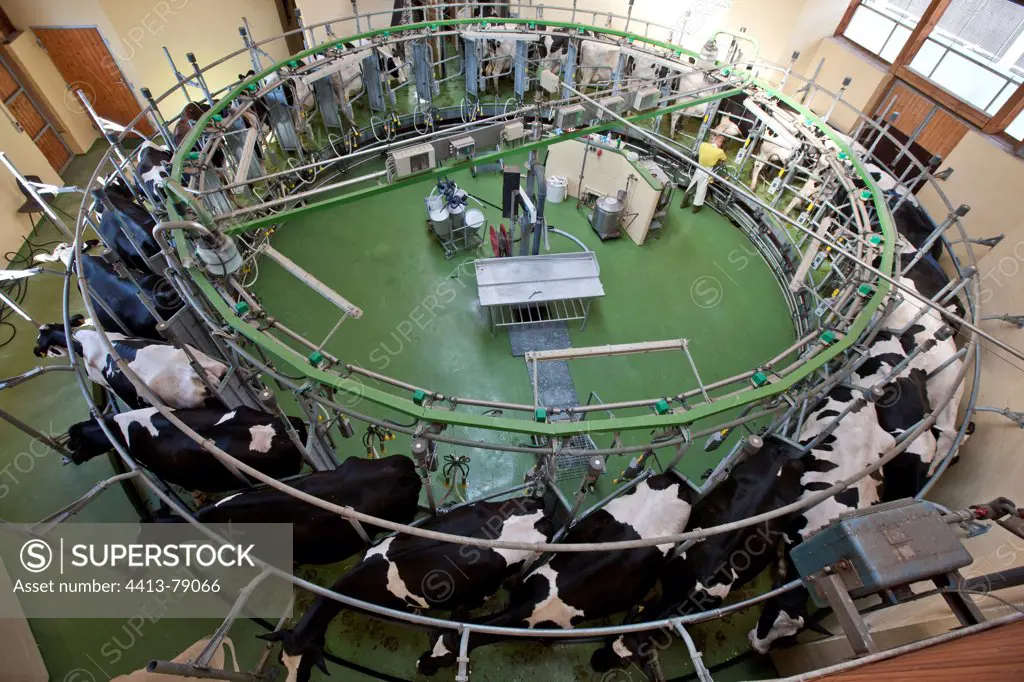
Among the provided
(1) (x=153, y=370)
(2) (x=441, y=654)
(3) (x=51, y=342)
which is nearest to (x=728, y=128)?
(2) (x=441, y=654)

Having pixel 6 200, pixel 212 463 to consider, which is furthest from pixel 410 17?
pixel 212 463

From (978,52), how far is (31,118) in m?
17.2

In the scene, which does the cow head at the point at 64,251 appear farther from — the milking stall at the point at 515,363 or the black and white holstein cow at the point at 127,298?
the black and white holstein cow at the point at 127,298

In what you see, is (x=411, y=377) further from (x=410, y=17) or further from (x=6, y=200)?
(x=410, y=17)

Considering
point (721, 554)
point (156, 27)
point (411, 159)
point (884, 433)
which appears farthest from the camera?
point (156, 27)

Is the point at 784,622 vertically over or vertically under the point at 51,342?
under

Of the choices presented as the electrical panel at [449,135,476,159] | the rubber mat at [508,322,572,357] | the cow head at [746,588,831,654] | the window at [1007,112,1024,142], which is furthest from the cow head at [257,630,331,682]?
the window at [1007,112,1024,142]

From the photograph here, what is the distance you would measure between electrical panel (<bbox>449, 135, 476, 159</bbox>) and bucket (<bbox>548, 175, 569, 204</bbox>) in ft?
12.2

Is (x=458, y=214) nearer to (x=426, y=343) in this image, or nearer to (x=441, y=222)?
(x=441, y=222)

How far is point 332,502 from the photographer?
5.04m

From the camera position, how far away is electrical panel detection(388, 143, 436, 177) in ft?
20.9

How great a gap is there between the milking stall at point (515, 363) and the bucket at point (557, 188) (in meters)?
0.04

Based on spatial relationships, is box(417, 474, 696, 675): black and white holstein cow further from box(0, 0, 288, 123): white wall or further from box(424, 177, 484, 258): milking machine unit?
box(0, 0, 288, 123): white wall

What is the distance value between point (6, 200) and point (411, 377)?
25.3 ft
